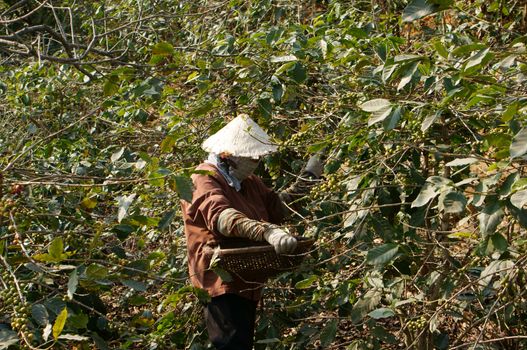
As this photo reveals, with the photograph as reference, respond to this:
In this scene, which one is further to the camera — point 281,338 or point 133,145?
point 133,145

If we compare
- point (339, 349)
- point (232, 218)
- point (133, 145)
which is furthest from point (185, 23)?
point (232, 218)

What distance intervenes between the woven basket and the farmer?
6 centimetres

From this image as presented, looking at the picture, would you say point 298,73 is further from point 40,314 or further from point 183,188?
point 40,314

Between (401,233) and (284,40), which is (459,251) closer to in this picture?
(401,233)

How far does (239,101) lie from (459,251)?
1574 millimetres

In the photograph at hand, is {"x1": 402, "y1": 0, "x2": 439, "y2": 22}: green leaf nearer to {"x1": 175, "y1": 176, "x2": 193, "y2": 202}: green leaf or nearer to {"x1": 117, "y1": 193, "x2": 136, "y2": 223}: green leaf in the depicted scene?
{"x1": 175, "y1": 176, "x2": 193, "y2": 202}: green leaf

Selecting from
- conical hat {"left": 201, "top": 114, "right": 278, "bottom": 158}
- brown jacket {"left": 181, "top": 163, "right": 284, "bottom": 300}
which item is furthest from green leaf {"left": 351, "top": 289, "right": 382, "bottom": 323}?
conical hat {"left": 201, "top": 114, "right": 278, "bottom": 158}

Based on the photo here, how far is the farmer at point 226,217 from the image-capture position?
13.2ft

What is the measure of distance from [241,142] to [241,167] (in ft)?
0.49

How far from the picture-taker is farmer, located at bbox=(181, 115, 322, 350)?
13.2 ft

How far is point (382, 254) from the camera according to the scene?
3240mm

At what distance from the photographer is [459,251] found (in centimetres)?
461

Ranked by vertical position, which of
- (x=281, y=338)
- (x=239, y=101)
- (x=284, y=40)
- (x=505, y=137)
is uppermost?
(x=505, y=137)

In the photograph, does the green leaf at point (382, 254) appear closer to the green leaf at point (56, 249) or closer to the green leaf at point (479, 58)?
the green leaf at point (479, 58)
